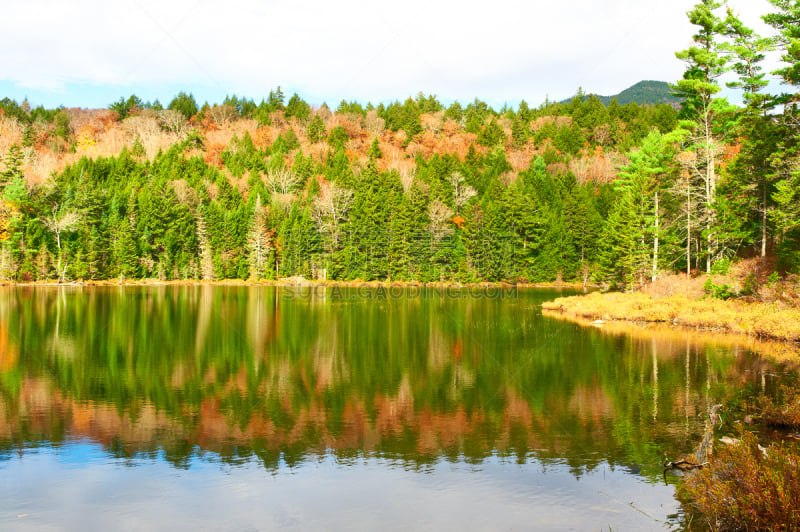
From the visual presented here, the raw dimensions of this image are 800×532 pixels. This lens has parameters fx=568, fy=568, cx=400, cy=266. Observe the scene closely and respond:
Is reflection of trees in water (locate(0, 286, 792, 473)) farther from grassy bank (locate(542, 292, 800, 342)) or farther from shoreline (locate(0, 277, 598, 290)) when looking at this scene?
shoreline (locate(0, 277, 598, 290))

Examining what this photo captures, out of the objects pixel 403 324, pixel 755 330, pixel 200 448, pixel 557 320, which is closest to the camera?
pixel 200 448

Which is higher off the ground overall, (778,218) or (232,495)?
(778,218)

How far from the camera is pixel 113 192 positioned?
81.0 meters

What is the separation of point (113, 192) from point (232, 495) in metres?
82.4

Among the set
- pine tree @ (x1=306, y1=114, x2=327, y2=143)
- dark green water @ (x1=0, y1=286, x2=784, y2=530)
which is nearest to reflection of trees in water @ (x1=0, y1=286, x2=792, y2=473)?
dark green water @ (x1=0, y1=286, x2=784, y2=530)

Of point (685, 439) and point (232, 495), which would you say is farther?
point (685, 439)

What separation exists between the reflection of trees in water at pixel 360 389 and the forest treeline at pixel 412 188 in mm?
13165

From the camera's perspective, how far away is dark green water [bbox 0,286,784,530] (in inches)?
348

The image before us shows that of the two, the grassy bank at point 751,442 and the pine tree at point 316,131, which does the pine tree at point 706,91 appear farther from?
the pine tree at point 316,131

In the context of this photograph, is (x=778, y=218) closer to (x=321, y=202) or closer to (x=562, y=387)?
(x=562, y=387)

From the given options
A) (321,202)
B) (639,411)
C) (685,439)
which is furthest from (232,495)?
(321,202)

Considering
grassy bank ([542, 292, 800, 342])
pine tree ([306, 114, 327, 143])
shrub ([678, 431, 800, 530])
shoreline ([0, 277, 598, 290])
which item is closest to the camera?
shrub ([678, 431, 800, 530])

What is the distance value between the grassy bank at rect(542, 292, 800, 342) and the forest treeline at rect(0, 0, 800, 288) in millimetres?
3078

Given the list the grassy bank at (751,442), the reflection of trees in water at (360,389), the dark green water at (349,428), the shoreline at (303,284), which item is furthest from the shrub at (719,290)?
the shoreline at (303,284)
